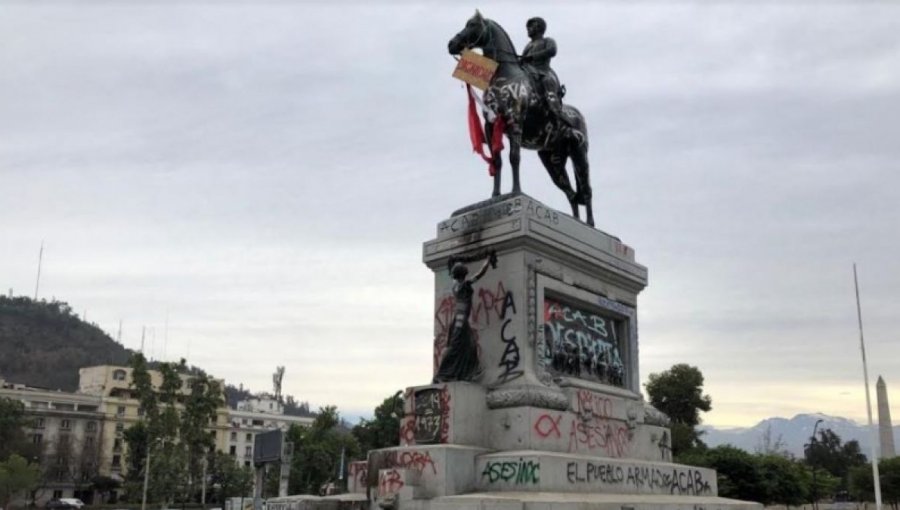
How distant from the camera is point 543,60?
51.1ft

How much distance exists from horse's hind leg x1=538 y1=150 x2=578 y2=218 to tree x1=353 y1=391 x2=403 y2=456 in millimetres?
43382

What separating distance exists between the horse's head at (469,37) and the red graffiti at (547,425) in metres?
6.79

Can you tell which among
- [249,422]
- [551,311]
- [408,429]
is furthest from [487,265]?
[249,422]

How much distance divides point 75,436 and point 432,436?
296ft

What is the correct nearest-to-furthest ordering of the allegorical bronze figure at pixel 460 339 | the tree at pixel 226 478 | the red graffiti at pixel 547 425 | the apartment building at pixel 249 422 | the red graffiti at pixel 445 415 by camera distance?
the red graffiti at pixel 445 415, the red graffiti at pixel 547 425, the allegorical bronze figure at pixel 460 339, the tree at pixel 226 478, the apartment building at pixel 249 422

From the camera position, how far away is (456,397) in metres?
12.2

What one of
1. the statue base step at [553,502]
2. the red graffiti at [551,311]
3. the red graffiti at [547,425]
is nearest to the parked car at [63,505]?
the red graffiti at [551,311]

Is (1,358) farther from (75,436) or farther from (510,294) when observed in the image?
(510,294)

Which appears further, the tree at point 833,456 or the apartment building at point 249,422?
the apartment building at point 249,422

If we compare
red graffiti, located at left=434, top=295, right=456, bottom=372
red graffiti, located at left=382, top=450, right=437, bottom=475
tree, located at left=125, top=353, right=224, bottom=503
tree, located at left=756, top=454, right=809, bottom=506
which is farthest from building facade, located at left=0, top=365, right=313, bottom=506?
red graffiti, located at left=382, top=450, right=437, bottom=475

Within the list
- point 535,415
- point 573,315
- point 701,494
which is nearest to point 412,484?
point 535,415

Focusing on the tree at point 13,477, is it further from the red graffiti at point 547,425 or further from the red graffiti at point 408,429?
the red graffiti at point 547,425

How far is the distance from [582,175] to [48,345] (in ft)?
577

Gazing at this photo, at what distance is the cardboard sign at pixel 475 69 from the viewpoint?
14586 mm
